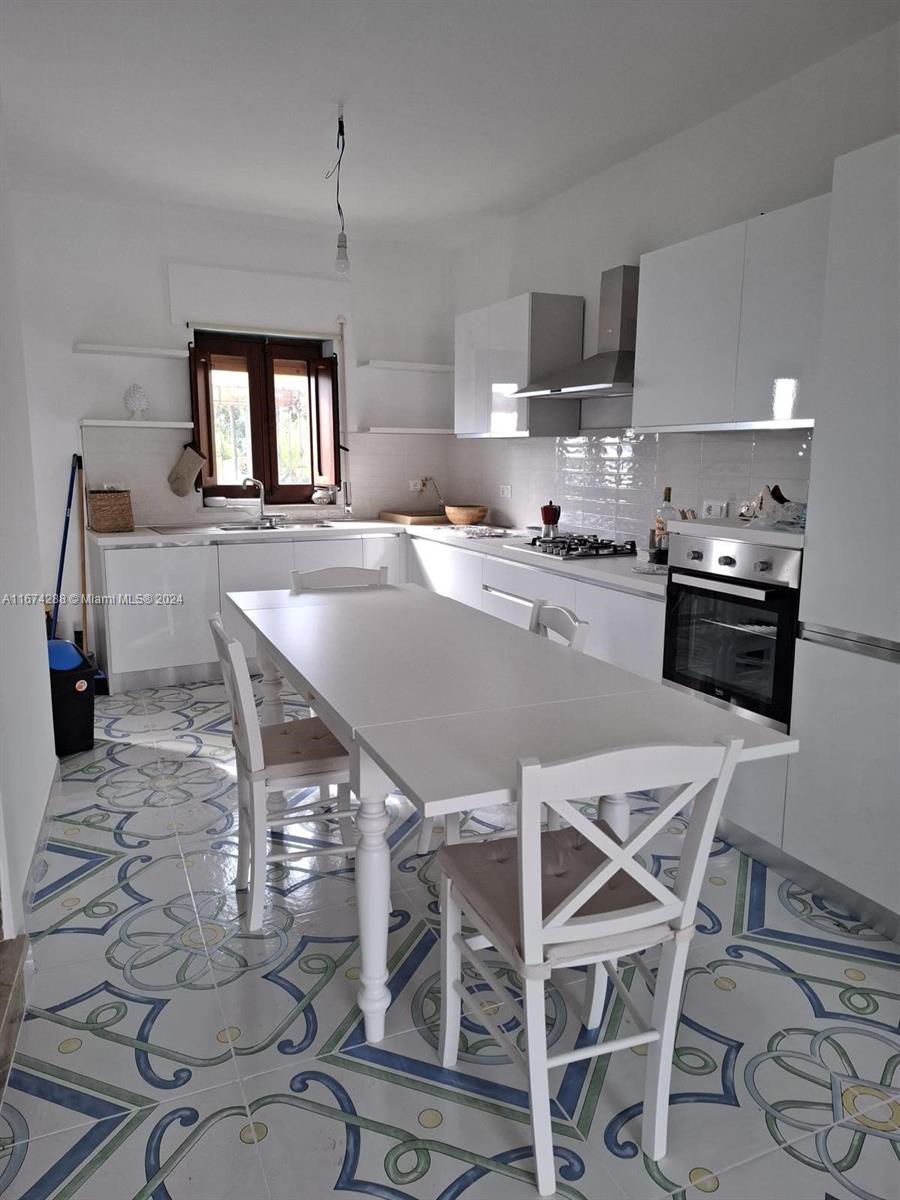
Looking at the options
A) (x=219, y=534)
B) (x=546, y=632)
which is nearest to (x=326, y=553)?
(x=219, y=534)

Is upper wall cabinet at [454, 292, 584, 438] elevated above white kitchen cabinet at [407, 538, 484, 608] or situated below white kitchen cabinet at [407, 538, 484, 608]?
above

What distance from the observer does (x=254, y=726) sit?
A: 85.1 inches

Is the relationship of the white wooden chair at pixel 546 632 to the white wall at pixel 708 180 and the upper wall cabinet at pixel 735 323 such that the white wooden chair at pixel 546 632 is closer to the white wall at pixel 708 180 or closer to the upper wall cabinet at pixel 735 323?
the upper wall cabinet at pixel 735 323

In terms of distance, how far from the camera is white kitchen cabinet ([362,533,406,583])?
206 inches

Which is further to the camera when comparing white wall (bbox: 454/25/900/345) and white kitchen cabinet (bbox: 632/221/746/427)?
white kitchen cabinet (bbox: 632/221/746/427)

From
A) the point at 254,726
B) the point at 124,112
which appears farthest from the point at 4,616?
the point at 124,112

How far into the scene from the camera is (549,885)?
173 cm

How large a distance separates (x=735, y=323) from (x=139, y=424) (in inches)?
137

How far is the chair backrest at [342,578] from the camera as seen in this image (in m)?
3.31

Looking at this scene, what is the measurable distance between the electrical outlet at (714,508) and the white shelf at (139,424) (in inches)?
123

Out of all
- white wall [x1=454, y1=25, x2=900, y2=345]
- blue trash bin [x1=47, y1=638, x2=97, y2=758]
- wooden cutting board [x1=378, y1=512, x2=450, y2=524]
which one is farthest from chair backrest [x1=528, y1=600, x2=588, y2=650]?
wooden cutting board [x1=378, y1=512, x2=450, y2=524]

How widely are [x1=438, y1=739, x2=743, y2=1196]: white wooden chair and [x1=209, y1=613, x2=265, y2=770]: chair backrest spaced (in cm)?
66

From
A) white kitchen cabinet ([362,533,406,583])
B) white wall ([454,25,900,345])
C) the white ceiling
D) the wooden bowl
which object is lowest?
white kitchen cabinet ([362,533,406,583])

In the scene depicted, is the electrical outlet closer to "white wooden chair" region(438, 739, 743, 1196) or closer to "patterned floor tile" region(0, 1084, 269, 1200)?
"white wooden chair" region(438, 739, 743, 1196)
